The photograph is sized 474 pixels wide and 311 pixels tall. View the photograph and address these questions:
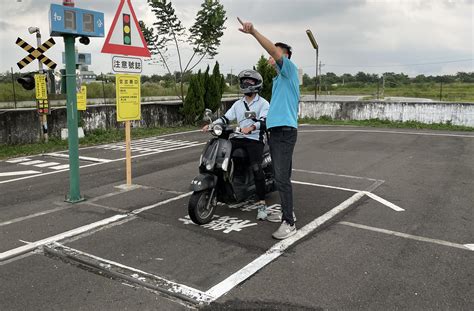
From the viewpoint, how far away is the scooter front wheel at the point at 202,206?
16.1 ft

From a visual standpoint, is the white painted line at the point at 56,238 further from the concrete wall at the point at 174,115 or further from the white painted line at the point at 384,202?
the concrete wall at the point at 174,115

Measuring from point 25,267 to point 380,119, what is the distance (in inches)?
672

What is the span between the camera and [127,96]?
672 cm

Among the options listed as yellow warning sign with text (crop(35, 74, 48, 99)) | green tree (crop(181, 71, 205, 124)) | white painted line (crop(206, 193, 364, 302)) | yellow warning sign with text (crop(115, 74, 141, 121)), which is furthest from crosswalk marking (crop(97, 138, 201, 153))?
white painted line (crop(206, 193, 364, 302))

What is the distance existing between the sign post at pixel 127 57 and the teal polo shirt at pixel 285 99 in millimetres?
2787

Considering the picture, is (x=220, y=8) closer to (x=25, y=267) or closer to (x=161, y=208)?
(x=161, y=208)

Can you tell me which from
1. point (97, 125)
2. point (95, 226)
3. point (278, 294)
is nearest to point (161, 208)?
point (95, 226)

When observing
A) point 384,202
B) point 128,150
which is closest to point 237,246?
point 384,202

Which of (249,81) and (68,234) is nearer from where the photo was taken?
(68,234)

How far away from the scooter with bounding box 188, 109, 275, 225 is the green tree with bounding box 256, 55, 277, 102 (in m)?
13.8

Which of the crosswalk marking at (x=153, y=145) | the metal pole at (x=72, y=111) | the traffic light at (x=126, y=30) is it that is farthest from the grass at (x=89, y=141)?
the traffic light at (x=126, y=30)

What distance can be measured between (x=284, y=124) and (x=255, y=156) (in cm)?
104

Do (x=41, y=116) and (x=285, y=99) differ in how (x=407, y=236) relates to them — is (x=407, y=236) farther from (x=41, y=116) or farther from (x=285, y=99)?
(x=41, y=116)

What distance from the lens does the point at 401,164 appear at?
9.13 meters
